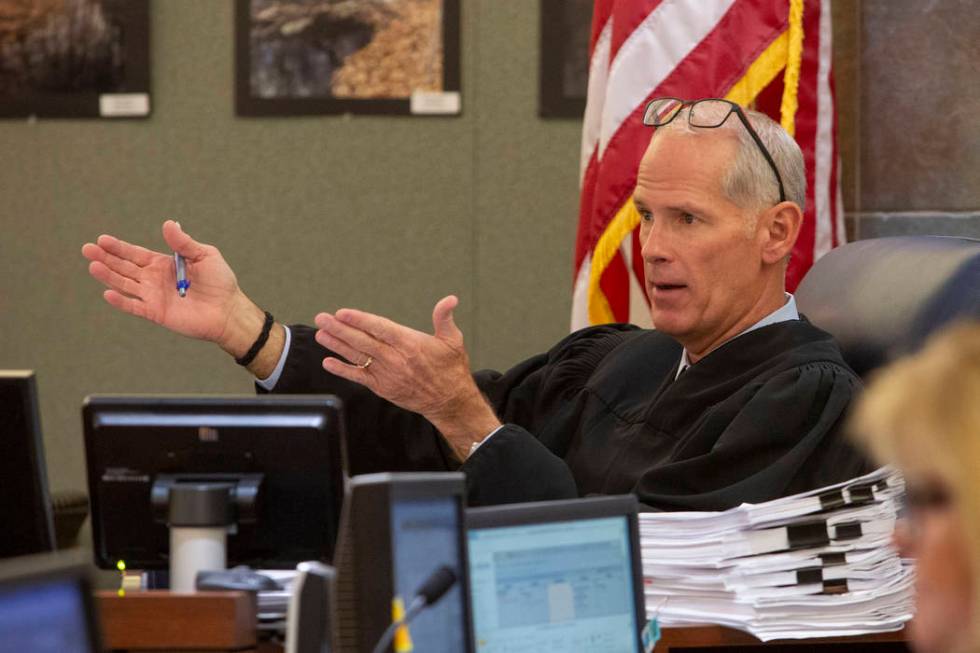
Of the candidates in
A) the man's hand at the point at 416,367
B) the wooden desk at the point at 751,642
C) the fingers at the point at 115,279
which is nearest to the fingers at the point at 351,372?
the man's hand at the point at 416,367

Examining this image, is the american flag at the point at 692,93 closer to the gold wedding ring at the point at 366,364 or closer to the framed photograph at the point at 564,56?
the framed photograph at the point at 564,56

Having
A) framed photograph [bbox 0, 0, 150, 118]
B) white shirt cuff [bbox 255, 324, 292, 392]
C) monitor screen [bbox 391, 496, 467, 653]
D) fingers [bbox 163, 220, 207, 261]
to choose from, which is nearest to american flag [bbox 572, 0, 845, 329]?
white shirt cuff [bbox 255, 324, 292, 392]

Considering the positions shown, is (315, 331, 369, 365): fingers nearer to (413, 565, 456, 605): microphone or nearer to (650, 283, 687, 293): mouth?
(650, 283, 687, 293): mouth

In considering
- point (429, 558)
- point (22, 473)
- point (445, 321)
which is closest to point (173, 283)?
point (445, 321)

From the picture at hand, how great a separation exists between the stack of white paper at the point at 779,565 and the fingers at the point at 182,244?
869mm

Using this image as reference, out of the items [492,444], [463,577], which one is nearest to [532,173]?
[492,444]

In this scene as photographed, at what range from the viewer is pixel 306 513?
1.52 meters

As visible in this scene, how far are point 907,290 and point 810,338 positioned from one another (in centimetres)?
16

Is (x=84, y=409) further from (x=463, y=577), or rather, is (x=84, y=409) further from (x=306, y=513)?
(x=463, y=577)

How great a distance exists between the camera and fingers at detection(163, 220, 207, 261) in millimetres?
2154

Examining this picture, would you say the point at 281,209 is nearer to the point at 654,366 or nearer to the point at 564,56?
the point at 564,56

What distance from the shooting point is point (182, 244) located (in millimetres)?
2211

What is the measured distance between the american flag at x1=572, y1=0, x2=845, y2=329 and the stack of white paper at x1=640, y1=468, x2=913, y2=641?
126 cm

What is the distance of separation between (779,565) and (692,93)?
1.49 m
